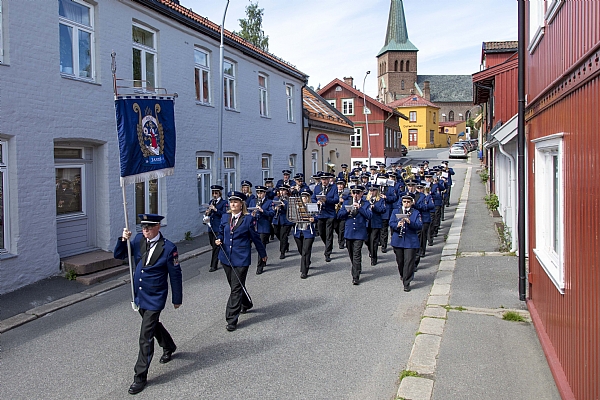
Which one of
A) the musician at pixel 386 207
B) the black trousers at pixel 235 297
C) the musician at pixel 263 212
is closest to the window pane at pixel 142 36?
the musician at pixel 263 212

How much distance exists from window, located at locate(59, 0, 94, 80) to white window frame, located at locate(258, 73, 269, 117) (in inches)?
360

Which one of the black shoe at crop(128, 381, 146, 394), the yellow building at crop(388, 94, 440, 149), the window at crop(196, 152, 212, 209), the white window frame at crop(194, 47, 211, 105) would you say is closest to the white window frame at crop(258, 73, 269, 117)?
the white window frame at crop(194, 47, 211, 105)

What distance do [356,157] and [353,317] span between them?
41022mm

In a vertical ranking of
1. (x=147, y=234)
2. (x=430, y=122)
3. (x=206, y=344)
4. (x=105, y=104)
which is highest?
(x=430, y=122)

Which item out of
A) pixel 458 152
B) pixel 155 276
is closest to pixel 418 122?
Answer: pixel 458 152

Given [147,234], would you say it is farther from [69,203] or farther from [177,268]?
[69,203]

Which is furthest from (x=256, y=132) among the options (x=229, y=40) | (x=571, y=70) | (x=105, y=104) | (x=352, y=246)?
(x=571, y=70)

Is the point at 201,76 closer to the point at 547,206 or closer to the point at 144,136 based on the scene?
the point at 144,136

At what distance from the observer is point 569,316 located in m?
4.69

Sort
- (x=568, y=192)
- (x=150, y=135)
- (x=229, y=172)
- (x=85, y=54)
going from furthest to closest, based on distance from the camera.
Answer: (x=229, y=172), (x=85, y=54), (x=150, y=135), (x=568, y=192)

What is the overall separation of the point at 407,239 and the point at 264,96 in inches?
493

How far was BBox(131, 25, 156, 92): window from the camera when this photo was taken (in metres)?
12.8

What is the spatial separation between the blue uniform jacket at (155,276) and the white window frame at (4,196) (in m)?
4.49

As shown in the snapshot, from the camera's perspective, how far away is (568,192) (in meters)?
4.73
